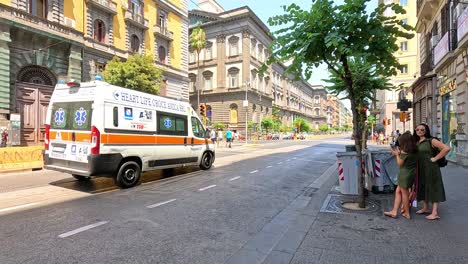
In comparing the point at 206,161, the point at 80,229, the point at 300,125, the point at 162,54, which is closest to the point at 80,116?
the point at 80,229

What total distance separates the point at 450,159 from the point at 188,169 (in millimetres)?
11604

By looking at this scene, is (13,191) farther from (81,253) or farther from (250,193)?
(250,193)

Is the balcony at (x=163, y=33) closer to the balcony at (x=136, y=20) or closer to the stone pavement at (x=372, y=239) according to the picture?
the balcony at (x=136, y=20)

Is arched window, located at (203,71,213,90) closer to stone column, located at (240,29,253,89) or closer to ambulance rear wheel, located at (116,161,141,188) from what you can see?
stone column, located at (240,29,253,89)

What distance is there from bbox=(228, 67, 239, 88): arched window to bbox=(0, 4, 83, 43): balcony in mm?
35737

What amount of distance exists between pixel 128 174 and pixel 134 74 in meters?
16.1

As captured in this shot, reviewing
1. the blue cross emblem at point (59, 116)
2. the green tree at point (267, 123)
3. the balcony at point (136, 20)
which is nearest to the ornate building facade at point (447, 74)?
the blue cross emblem at point (59, 116)

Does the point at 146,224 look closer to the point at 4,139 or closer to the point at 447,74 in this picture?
the point at 447,74

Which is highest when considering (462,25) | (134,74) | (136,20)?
(136,20)

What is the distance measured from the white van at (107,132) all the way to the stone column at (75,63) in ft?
52.9

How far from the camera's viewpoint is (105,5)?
84.8ft

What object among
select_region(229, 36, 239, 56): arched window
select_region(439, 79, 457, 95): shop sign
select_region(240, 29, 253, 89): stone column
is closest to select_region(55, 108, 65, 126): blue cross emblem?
select_region(439, 79, 457, 95): shop sign

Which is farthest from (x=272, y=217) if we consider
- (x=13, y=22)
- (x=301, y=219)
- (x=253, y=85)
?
(x=253, y=85)

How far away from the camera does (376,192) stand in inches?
294
